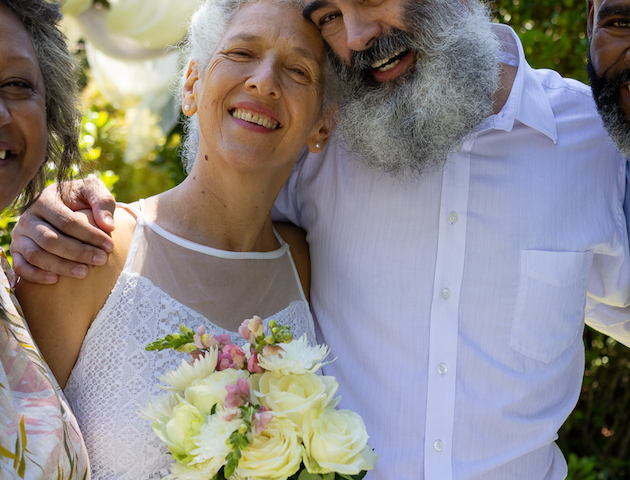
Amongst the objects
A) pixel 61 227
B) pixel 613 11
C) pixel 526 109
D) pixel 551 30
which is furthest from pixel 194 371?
pixel 551 30

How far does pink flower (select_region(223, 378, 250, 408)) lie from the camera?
1319mm

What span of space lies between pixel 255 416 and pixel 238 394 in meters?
0.06

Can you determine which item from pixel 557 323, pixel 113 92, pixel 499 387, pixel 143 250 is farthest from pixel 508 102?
pixel 113 92

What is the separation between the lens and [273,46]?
2025 millimetres

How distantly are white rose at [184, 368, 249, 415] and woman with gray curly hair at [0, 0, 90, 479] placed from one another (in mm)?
333

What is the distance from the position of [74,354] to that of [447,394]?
120 centimetres

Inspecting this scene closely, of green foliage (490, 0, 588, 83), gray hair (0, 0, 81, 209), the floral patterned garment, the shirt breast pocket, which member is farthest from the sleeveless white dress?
green foliage (490, 0, 588, 83)

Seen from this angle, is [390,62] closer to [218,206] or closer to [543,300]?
[218,206]

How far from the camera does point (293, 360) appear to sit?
1392mm

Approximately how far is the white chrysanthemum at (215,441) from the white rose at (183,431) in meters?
0.02

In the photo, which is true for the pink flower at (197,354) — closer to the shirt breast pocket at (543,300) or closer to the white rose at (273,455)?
the white rose at (273,455)

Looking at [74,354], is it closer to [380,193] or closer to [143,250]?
[143,250]

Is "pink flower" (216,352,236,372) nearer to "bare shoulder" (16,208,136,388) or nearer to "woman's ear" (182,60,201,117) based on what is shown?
"bare shoulder" (16,208,136,388)

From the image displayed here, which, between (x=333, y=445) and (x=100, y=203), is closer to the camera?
(x=333, y=445)
